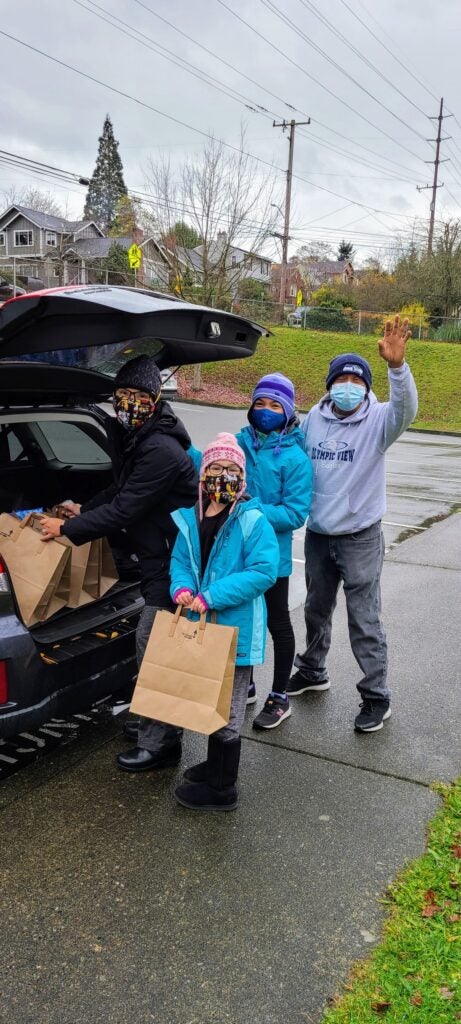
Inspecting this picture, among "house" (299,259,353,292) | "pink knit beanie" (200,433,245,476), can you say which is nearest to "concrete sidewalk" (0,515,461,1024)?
"pink knit beanie" (200,433,245,476)

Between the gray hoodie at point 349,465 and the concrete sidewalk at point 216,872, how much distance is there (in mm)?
1029

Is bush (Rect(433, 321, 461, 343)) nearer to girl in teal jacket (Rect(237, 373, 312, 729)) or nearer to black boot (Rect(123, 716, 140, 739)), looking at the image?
girl in teal jacket (Rect(237, 373, 312, 729))

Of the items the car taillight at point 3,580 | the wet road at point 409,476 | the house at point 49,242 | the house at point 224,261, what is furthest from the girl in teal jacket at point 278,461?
the house at point 49,242

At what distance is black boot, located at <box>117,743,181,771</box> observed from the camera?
310cm

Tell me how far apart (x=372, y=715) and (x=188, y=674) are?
52.4 inches

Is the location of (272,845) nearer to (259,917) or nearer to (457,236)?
(259,917)

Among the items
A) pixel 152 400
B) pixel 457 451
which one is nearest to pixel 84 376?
pixel 152 400

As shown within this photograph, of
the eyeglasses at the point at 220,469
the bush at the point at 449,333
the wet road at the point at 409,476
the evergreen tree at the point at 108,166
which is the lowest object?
the wet road at the point at 409,476

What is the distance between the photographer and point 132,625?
10.7 ft

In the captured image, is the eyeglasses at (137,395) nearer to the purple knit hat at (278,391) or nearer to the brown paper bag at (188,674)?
the purple knit hat at (278,391)

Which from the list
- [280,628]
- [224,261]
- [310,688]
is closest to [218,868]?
[280,628]

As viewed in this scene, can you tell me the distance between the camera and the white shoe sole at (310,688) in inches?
155

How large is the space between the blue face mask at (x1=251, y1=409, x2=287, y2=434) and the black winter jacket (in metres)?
0.34

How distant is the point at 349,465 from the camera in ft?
11.2
